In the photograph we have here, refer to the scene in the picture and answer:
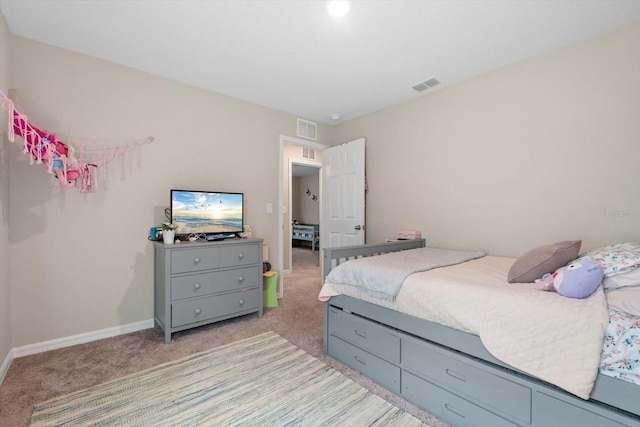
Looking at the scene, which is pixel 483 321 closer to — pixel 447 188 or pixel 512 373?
pixel 512 373

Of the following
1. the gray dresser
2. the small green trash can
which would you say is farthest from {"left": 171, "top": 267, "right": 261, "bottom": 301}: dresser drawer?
the small green trash can

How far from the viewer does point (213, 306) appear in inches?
105

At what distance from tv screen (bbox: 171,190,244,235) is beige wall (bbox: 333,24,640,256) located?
1934 millimetres

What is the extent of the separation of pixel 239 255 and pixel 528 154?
286 cm

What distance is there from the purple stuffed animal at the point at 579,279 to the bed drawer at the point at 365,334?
0.90 m

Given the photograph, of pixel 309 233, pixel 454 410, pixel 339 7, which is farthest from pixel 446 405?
pixel 309 233

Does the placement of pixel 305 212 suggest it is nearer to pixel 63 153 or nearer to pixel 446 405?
pixel 63 153

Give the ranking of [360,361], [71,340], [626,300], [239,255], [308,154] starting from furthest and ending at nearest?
[308,154], [239,255], [71,340], [360,361], [626,300]

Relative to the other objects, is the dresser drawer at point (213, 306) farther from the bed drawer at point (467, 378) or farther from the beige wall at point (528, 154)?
the beige wall at point (528, 154)

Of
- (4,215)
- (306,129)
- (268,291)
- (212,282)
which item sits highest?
(306,129)

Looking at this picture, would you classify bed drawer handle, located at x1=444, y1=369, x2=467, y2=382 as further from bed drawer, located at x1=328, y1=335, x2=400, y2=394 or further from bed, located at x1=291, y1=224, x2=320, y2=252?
bed, located at x1=291, y1=224, x2=320, y2=252

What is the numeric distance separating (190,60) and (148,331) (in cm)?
256

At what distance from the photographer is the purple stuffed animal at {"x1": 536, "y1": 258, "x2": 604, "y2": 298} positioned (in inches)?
48.9

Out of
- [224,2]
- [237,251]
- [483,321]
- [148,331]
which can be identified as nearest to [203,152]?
[237,251]
